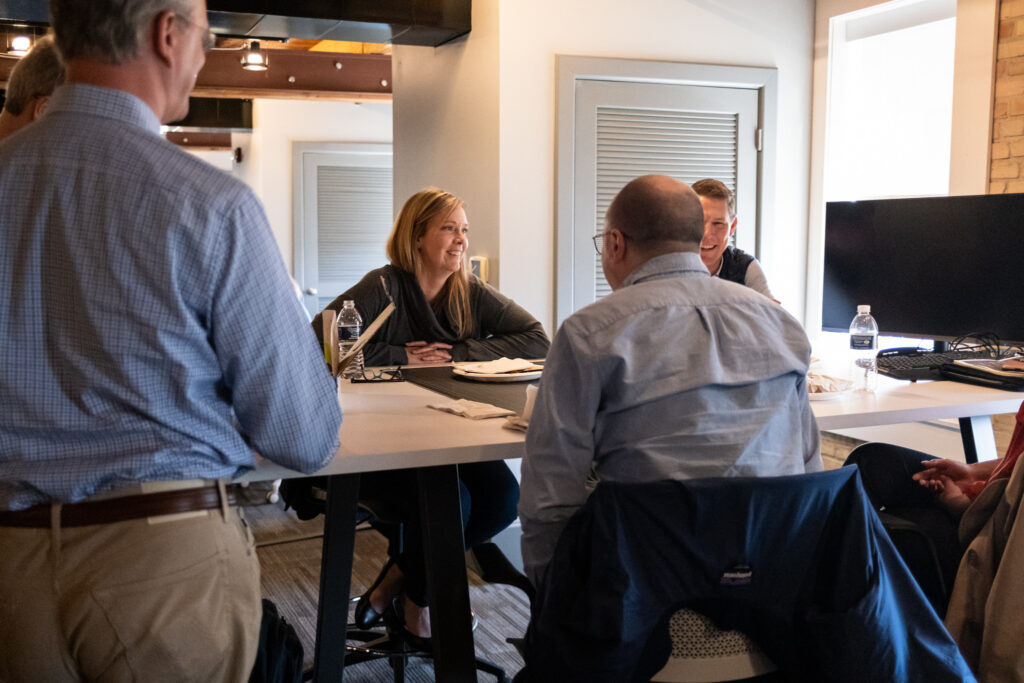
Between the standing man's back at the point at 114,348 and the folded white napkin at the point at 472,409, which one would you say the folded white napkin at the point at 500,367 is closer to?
the folded white napkin at the point at 472,409

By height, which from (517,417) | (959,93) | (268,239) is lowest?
(517,417)

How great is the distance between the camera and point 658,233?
1802 millimetres

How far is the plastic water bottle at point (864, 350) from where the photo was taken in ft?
8.96

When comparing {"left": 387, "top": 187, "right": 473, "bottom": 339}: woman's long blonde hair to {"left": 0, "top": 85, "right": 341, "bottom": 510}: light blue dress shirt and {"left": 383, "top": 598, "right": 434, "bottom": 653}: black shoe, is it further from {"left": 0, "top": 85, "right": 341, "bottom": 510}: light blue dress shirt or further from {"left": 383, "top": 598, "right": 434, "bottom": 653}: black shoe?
{"left": 0, "top": 85, "right": 341, "bottom": 510}: light blue dress shirt

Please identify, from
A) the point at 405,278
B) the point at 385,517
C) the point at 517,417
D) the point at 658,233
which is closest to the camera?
the point at 658,233

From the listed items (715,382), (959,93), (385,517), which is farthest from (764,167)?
(715,382)

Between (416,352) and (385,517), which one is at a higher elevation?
(416,352)

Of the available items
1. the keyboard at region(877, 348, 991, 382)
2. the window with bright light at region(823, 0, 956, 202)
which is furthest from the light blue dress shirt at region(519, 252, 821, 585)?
the window with bright light at region(823, 0, 956, 202)

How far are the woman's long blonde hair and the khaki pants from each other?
7.46ft

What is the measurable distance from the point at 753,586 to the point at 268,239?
0.90 m

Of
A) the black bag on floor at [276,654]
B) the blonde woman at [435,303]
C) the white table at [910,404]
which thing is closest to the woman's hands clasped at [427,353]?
the blonde woman at [435,303]

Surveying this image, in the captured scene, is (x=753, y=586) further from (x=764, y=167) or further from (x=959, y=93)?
(x=764, y=167)

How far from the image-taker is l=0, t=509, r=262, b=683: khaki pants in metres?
1.24

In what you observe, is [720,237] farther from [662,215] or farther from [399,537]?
[662,215]
